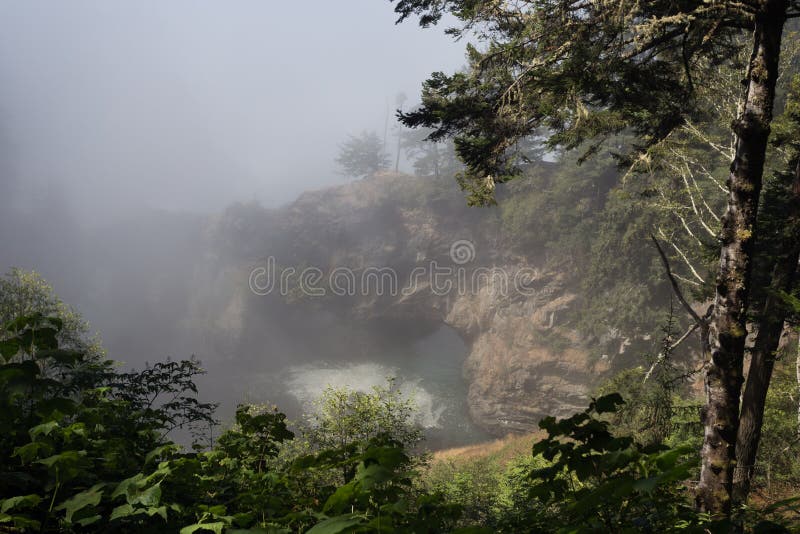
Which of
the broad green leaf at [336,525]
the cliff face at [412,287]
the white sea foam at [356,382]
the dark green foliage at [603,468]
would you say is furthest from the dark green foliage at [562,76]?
the white sea foam at [356,382]

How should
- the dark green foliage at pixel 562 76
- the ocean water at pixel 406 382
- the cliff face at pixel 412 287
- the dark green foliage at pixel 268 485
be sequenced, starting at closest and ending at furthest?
the dark green foliage at pixel 268 485 < the dark green foliage at pixel 562 76 < the cliff face at pixel 412 287 < the ocean water at pixel 406 382

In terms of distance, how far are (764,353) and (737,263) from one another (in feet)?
6.95

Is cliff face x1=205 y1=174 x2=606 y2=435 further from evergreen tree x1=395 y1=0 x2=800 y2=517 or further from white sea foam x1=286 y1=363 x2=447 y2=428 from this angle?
evergreen tree x1=395 y1=0 x2=800 y2=517

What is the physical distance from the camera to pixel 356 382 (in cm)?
3428

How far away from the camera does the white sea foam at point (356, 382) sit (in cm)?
2975

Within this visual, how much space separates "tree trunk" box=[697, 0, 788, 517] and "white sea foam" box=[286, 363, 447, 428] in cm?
2599

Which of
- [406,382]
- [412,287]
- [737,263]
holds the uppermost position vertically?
[412,287]

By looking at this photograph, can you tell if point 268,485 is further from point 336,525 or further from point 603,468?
point 603,468

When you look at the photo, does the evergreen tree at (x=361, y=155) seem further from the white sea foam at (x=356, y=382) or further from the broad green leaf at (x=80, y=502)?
the broad green leaf at (x=80, y=502)

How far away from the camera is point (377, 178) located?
43.3 metres

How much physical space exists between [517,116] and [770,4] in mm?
2518

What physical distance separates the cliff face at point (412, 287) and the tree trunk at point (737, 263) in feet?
73.1

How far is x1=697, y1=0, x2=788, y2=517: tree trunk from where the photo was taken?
148 inches

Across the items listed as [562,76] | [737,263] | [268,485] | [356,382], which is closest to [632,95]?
[562,76]
